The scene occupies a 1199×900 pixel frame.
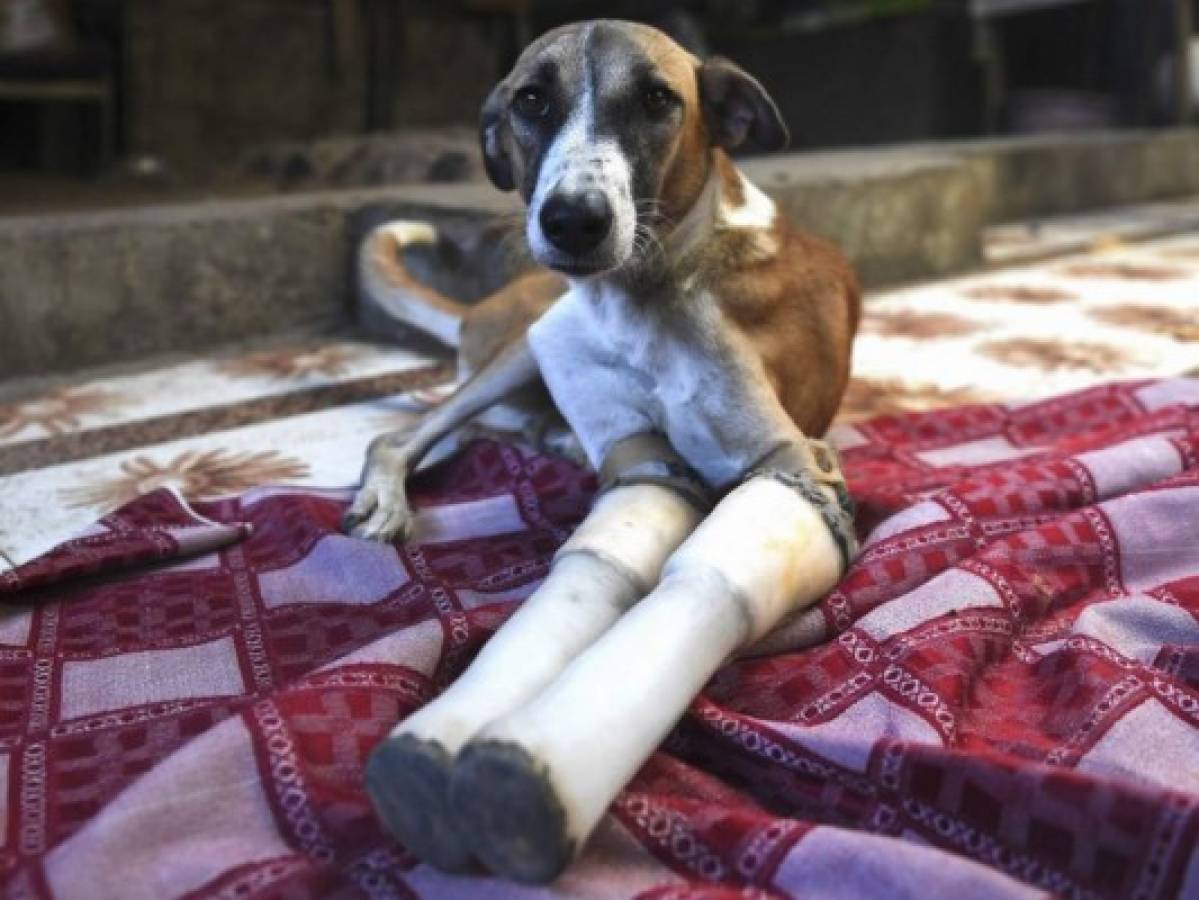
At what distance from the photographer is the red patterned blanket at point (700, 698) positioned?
41.7 inches

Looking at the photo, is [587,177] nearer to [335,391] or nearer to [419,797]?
[419,797]

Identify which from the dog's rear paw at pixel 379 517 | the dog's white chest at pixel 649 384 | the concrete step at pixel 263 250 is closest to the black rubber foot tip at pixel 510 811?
the dog's white chest at pixel 649 384

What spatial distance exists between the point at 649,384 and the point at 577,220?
1.07ft

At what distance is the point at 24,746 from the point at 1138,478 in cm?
160

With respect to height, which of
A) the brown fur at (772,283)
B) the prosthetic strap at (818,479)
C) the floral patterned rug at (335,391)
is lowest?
the floral patterned rug at (335,391)

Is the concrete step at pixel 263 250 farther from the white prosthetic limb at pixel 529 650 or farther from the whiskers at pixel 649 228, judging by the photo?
the white prosthetic limb at pixel 529 650

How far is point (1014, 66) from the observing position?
26.7ft

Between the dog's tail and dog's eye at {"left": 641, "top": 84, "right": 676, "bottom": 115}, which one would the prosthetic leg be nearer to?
→ dog's eye at {"left": 641, "top": 84, "right": 676, "bottom": 115}

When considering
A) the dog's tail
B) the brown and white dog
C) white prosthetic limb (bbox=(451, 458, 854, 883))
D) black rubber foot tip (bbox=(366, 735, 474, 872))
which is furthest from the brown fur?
black rubber foot tip (bbox=(366, 735, 474, 872))

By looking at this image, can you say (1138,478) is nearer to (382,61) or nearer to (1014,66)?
(382,61)

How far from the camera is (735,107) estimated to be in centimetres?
178

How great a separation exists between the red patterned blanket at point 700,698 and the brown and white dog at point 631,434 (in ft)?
0.25

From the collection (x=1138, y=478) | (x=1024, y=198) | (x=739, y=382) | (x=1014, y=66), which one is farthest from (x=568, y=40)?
(x=1014, y=66)

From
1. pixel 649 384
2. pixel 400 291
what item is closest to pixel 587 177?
pixel 649 384
